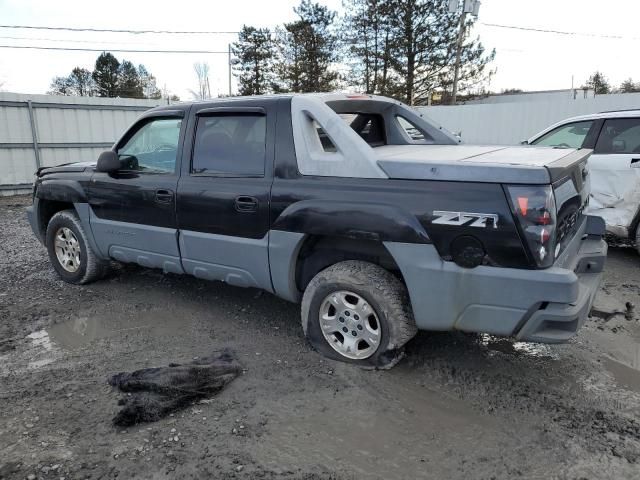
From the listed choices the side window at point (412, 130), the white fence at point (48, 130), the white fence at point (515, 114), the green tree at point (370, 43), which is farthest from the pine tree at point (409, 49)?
the side window at point (412, 130)

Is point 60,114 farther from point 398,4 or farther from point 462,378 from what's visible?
point 398,4

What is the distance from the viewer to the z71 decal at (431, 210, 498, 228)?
2.78 m

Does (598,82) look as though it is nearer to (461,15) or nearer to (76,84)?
(461,15)

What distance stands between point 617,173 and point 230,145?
4.69m

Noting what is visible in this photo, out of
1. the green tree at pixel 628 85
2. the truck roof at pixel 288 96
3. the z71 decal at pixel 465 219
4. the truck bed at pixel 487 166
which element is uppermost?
the green tree at pixel 628 85

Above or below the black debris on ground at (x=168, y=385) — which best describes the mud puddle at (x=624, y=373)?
below

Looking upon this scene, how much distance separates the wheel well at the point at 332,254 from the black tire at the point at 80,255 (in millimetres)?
2616

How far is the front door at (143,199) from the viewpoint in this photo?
14.0 ft

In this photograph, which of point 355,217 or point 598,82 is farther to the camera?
point 598,82

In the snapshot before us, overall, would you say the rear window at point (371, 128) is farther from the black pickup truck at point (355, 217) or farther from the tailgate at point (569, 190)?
the tailgate at point (569, 190)

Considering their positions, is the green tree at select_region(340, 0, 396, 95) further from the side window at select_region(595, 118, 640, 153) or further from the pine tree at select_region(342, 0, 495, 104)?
the side window at select_region(595, 118, 640, 153)

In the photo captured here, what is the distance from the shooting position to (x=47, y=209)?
5.62 meters

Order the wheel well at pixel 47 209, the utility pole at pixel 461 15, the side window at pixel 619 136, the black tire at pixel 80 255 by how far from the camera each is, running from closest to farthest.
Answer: the black tire at pixel 80 255, the wheel well at pixel 47 209, the side window at pixel 619 136, the utility pole at pixel 461 15

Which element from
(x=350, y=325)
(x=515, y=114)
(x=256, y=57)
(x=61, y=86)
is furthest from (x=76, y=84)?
(x=350, y=325)
